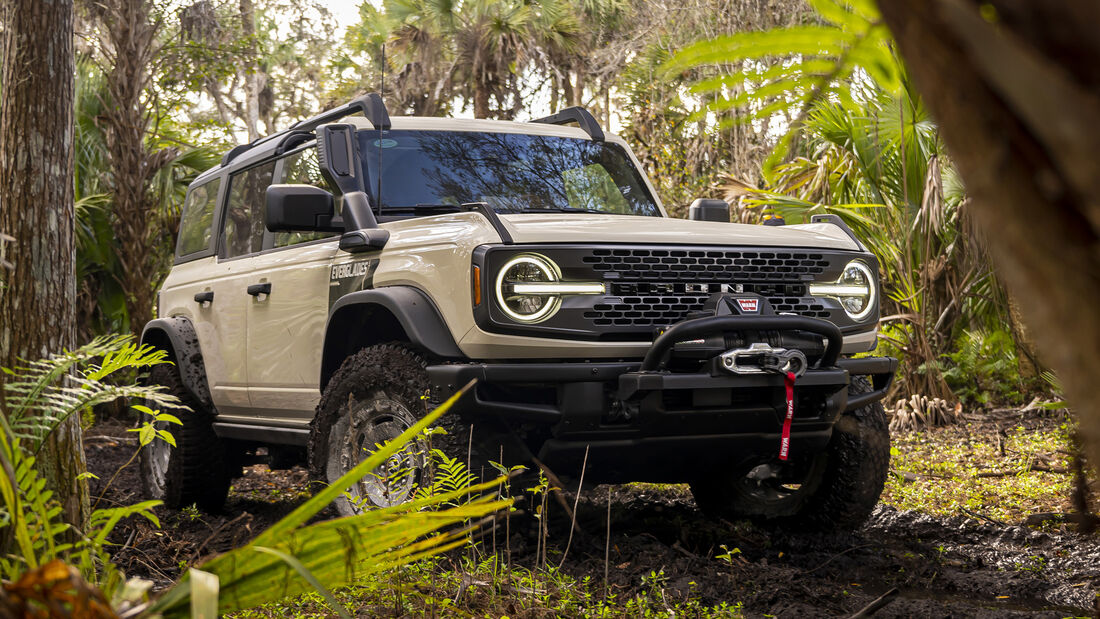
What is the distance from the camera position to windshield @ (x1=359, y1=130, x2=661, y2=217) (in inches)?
205

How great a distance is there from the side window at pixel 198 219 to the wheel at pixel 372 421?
242 centimetres

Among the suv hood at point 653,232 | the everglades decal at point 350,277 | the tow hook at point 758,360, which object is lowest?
the tow hook at point 758,360

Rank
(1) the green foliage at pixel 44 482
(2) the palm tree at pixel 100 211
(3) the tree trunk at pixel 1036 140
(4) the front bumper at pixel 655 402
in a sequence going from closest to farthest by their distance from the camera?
(3) the tree trunk at pixel 1036 140 < (1) the green foliage at pixel 44 482 < (4) the front bumper at pixel 655 402 < (2) the palm tree at pixel 100 211

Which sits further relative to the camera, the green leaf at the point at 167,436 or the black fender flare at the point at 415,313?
the black fender flare at the point at 415,313

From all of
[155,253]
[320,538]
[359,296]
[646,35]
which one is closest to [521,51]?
[646,35]

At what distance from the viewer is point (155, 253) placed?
12.3m

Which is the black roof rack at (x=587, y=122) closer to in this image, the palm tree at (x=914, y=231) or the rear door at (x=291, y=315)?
the rear door at (x=291, y=315)

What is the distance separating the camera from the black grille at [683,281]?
4.25 meters

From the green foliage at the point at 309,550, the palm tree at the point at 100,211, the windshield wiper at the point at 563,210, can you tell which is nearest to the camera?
the green foliage at the point at 309,550

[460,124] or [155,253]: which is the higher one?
[460,124]

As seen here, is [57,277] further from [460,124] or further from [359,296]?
[460,124]

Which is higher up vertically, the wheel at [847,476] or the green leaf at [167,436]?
the green leaf at [167,436]

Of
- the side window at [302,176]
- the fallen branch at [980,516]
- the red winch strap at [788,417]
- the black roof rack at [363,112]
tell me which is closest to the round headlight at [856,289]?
the red winch strap at [788,417]

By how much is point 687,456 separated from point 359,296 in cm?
151
